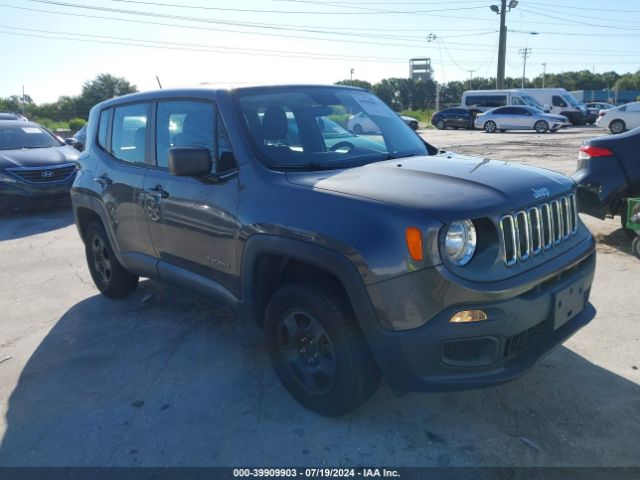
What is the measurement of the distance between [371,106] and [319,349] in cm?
210

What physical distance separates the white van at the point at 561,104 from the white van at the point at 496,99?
0.61 m

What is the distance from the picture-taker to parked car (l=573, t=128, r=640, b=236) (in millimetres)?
5625

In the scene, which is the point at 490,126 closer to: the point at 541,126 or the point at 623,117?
the point at 541,126

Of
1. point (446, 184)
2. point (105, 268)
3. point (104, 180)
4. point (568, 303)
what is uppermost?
point (446, 184)

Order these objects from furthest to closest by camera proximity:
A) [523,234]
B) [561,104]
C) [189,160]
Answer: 1. [561,104]
2. [189,160]
3. [523,234]

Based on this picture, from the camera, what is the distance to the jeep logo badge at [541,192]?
9.17 ft

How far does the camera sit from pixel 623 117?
2362 centimetres

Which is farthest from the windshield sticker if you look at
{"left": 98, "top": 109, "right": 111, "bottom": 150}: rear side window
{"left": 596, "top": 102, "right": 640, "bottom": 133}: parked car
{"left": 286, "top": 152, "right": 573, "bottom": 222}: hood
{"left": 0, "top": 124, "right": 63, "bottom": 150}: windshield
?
{"left": 596, "top": 102, "right": 640, "bottom": 133}: parked car

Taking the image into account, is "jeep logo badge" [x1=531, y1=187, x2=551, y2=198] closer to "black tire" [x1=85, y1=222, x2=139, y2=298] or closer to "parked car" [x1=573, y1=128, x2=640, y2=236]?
"parked car" [x1=573, y1=128, x2=640, y2=236]

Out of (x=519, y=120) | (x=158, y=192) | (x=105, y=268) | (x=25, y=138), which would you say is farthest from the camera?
(x=519, y=120)

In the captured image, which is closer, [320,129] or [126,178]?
[320,129]


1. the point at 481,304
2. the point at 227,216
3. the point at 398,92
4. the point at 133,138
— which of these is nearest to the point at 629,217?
the point at 481,304

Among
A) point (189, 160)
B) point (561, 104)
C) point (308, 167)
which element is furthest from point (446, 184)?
point (561, 104)

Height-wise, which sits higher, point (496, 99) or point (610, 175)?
point (610, 175)
